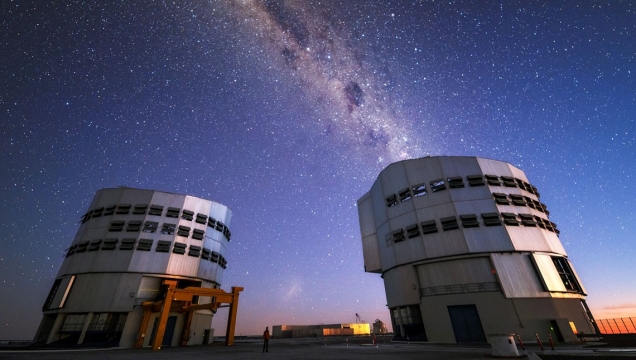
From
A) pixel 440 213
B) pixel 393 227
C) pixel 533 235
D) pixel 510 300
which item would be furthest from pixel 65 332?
pixel 533 235

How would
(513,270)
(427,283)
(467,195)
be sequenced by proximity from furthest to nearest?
(467,195), (427,283), (513,270)

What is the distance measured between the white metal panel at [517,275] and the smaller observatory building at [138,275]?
1019 inches

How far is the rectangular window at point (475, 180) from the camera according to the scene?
3294 centimetres

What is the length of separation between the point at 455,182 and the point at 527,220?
8244 millimetres

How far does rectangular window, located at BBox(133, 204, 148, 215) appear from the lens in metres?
37.8

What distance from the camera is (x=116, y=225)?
120ft

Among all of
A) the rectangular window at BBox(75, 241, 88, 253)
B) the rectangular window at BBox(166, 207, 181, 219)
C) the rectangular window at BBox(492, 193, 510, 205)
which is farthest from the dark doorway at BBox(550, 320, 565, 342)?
the rectangular window at BBox(75, 241, 88, 253)

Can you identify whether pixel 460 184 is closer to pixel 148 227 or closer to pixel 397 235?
pixel 397 235

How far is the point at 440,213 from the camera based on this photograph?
3177 cm

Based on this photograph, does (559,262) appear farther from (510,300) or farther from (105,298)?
(105,298)

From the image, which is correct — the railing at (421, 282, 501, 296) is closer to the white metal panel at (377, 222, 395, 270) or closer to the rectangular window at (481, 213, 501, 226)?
the white metal panel at (377, 222, 395, 270)

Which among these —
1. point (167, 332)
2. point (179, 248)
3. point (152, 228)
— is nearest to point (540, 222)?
point (179, 248)

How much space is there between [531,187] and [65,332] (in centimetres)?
5609

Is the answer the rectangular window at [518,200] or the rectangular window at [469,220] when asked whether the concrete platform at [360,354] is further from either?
the rectangular window at [518,200]
